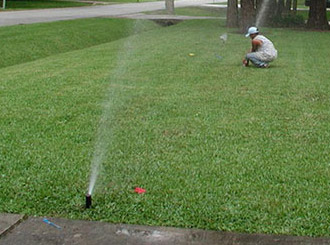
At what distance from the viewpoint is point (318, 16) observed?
76.4 ft

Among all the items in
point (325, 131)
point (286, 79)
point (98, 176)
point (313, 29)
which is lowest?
point (313, 29)

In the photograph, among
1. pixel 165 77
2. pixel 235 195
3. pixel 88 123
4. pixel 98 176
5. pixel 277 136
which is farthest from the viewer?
pixel 165 77

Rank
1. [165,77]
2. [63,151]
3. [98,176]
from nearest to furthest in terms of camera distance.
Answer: [98,176] < [63,151] < [165,77]

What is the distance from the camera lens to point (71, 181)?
4.52m

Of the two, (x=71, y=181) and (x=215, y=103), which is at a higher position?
(x=71, y=181)

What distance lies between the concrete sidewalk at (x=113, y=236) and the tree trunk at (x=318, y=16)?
20513mm

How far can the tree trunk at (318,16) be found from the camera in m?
22.9

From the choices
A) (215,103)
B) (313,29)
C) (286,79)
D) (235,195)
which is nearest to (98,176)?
(235,195)

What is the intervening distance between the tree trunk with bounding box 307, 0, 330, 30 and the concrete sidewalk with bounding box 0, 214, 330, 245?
2051 cm

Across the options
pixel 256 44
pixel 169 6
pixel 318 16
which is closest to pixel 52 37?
pixel 256 44

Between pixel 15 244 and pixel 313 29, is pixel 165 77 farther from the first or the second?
pixel 313 29

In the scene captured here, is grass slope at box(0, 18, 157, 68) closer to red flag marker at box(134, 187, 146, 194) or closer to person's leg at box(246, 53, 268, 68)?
person's leg at box(246, 53, 268, 68)

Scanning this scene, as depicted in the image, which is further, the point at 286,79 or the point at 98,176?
the point at 286,79

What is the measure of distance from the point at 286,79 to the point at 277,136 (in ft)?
12.4
